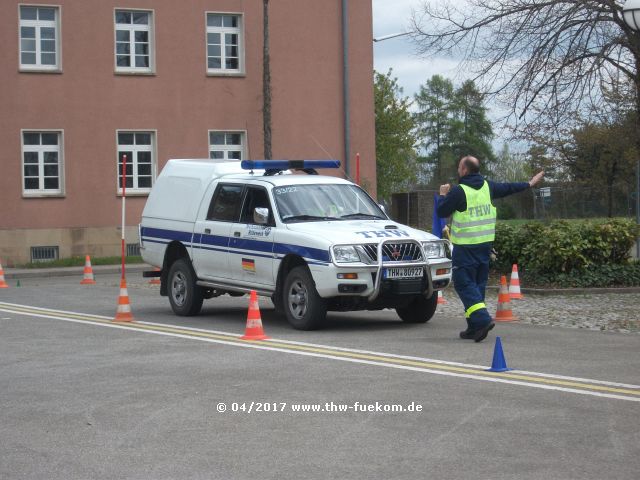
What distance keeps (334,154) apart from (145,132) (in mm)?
6233

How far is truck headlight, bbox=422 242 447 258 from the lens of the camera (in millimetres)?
14141

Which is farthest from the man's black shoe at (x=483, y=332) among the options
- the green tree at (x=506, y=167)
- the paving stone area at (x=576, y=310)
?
the green tree at (x=506, y=167)

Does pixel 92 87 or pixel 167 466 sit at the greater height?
pixel 92 87

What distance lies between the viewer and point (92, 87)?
112ft

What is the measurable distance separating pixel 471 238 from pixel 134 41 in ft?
79.3

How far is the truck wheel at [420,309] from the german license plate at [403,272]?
71 centimetres

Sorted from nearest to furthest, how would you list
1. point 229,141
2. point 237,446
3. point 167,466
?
point 167,466, point 237,446, point 229,141

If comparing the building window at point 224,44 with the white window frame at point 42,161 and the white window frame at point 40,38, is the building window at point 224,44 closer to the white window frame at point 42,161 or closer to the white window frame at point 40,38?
the white window frame at point 40,38

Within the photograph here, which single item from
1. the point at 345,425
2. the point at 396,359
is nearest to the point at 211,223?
the point at 396,359

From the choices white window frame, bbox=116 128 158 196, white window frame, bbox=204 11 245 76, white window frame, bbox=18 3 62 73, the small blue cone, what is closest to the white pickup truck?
the small blue cone

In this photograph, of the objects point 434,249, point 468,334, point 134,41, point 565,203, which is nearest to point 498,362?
point 468,334

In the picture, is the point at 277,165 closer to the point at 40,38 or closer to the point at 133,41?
the point at 40,38

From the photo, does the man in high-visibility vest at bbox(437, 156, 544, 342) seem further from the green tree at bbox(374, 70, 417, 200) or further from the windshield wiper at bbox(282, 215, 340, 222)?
the green tree at bbox(374, 70, 417, 200)

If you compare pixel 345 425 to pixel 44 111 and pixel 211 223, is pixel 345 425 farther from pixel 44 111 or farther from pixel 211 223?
pixel 44 111
